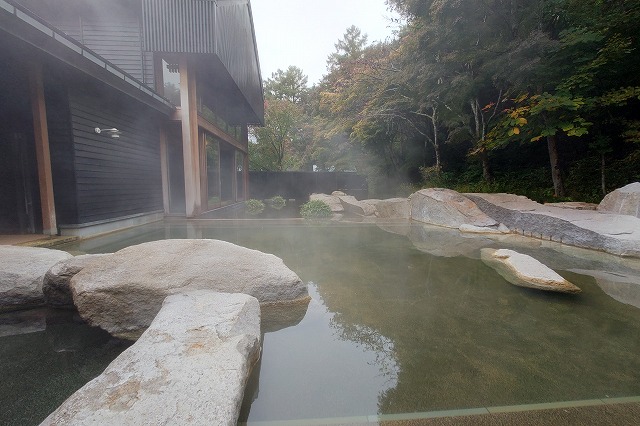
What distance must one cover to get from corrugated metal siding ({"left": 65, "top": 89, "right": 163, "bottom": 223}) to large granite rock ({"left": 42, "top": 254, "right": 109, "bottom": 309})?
3.05 metres

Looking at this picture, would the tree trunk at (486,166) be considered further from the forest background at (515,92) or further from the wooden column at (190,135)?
the wooden column at (190,135)

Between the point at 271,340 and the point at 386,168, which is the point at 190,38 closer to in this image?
the point at 271,340

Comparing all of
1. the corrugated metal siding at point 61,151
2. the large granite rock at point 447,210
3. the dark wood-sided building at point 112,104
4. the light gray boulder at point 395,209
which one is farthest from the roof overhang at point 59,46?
the large granite rock at point 447,210

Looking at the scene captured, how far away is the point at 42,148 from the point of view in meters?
4.53

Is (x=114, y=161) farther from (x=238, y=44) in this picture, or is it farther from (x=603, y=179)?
(x=603, y=179)

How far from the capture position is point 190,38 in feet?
22.0

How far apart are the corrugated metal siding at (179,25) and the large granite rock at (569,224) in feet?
22.6

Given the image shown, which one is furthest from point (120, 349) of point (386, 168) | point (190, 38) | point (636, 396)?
point (386, 168)

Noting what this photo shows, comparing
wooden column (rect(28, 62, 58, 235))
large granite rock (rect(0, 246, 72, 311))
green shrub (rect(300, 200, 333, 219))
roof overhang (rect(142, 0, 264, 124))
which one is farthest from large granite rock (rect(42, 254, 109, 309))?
green shrub (rect(300, 200, 333, 219))

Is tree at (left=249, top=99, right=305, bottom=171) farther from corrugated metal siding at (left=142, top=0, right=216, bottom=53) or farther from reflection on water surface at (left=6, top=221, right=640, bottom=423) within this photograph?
reflection on water surface at (left=6, top=221, right=640, bottom=423)

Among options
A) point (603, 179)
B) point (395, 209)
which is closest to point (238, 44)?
point (395, 209)

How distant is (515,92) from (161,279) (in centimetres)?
926

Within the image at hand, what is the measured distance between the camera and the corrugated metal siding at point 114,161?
16.5 ft

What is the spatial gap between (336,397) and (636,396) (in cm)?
139
